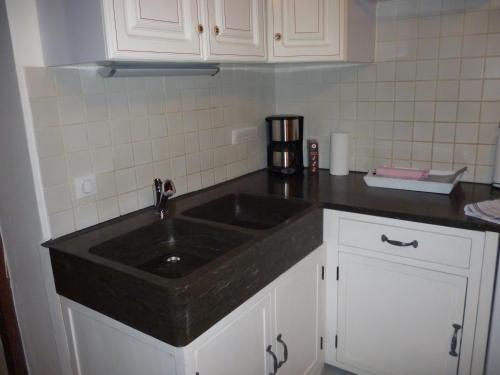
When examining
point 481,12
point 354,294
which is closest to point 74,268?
point 354,294

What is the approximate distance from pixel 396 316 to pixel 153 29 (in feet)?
4.72

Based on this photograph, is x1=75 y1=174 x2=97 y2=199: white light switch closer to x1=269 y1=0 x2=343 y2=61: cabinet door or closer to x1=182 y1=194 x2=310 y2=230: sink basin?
x1=182 y1=194 x2=310 y2=230: sink basin

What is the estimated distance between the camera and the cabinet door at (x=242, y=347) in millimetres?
1223

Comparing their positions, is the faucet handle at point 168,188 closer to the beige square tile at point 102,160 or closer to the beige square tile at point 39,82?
the beige square tile at point 102,160

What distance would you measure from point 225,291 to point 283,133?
Answer: 3.86 ft

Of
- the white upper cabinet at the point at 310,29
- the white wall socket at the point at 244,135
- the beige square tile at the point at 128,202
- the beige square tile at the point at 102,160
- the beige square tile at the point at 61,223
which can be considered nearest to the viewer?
the beige square tile at the point at 61,223

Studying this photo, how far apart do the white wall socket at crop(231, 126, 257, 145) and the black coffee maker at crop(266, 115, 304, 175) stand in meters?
0.08

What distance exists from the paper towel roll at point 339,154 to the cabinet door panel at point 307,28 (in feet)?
1.59

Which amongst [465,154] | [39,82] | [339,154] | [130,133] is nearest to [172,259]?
[130,133]

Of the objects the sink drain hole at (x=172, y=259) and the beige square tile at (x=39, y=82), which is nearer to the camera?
the beige square tile at (x=39, y=82)

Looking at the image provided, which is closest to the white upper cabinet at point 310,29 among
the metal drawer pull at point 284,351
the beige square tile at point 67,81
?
the beige square tile at point 67,81

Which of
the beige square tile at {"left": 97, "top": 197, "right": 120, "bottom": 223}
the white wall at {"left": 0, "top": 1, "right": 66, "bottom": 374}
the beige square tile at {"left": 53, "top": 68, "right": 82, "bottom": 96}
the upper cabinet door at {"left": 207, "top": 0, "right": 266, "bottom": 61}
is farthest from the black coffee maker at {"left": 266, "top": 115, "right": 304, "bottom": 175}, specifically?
the white wall at {"left": 0, "top": 1, "right": 66, "bottom": 374}

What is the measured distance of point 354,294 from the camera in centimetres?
184

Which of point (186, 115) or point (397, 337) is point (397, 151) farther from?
point (186, 115)
